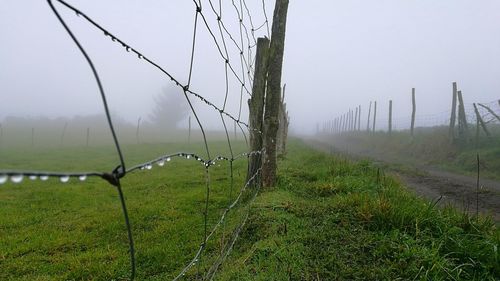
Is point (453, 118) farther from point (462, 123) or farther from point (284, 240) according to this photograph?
point (284, 240)

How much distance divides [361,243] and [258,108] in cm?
348

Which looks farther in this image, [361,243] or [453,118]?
[453,118]

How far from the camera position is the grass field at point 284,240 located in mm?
3244

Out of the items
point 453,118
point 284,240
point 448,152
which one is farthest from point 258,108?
point 453,118

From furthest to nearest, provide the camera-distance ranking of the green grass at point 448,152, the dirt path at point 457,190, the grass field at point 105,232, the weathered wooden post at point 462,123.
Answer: the weathered wooden post at point 462,123 < the green grass at point 448,152 < the dirt path at point 457,190 < the grass field at point 105,232

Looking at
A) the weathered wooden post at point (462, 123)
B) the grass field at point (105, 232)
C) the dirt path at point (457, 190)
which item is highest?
the weathered wooden post at point (462, 123)

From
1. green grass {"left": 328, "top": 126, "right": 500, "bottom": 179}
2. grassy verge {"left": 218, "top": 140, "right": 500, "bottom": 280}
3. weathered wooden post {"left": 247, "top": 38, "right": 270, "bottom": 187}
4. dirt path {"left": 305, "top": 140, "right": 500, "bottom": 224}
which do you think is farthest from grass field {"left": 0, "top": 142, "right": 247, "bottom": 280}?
green grass {"left": 328, "top": 126, "right": 500, "bottom": 179}

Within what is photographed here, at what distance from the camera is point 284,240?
3826 millimetres

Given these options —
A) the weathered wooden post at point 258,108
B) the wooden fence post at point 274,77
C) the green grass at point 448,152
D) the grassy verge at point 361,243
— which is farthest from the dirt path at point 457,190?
the weathered wooden post at point 258,108

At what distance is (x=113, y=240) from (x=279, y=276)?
3061 mm

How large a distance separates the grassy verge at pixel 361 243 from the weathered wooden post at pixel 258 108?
55.3 inches

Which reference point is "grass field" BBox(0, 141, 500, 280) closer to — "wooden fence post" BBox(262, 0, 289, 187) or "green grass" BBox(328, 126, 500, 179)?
"wooden fence post" BBox(262, 0, 289, 187)

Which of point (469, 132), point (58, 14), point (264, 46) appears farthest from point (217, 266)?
point (469, 132)

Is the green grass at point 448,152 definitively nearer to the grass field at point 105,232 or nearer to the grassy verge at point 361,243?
the grassy verge at point 361,243
